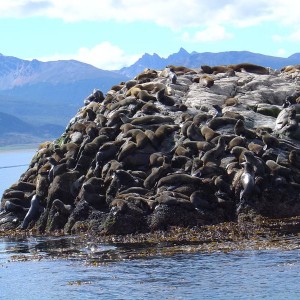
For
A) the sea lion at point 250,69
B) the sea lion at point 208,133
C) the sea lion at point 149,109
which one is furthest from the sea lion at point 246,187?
the sea lion at point 250,69

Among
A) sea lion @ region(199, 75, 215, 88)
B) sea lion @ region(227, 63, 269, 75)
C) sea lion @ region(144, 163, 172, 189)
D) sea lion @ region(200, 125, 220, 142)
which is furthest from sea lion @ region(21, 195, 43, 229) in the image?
sea lion @ region(227, 63, 269, 75)

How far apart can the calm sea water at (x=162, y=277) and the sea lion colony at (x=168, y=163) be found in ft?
12.3

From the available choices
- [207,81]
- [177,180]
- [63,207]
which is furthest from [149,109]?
[177,180]

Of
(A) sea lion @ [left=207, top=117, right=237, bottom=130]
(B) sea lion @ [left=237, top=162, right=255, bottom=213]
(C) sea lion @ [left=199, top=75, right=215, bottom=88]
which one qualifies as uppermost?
(C) sea lion @ [left=199, top=75, right=215, bottom=88]

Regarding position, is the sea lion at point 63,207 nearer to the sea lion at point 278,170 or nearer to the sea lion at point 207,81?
the sea lion at point 278,170

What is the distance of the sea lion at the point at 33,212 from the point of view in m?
29.7

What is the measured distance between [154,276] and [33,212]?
10.9 meters

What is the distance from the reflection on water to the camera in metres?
17.9

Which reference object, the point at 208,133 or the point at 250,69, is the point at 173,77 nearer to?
the point at 250,69

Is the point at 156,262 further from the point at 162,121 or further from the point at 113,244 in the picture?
the point at 162,121

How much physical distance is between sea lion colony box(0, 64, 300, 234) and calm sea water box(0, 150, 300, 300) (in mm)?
3753

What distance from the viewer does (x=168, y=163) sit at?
28516 millimetres

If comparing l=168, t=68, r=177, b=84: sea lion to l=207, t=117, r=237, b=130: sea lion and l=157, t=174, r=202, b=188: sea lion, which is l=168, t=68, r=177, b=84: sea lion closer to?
l=207, t=117, r=237, b=130: sea lion

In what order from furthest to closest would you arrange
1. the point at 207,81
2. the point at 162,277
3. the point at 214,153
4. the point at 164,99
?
the point at 207,81
the point at 164,99
the point at 214,153
the point at 162,277
